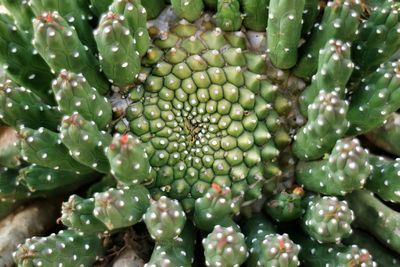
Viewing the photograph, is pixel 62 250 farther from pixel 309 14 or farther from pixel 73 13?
pixel 309 14

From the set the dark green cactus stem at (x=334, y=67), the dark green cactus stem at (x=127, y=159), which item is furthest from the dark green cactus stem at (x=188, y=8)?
the dark green cactus stem at (x=127, y=159)

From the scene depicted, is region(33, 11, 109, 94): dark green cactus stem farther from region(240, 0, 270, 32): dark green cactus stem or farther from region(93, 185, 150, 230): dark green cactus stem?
region(240, 0, 270, 32): dark green cactus stem

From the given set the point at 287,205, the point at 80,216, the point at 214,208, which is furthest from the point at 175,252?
the point at 287,205

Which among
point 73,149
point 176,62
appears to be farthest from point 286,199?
point 73,149

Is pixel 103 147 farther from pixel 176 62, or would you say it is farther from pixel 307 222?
pixel 307 222

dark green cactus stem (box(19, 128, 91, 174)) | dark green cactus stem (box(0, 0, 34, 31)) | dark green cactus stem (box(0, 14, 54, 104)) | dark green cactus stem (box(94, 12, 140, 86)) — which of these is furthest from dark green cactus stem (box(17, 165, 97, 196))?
dark green cactus stem (box(0, 0, 34, 31))

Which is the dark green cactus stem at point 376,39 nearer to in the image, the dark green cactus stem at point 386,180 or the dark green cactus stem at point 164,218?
the dark green cactus stem at point 386,180
